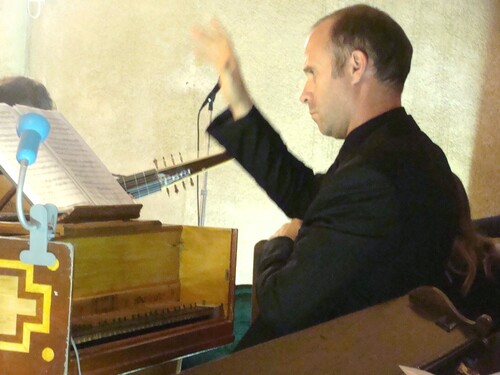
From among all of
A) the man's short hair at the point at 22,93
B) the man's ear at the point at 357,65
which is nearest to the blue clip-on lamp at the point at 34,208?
the man's ear at the point at 357,65

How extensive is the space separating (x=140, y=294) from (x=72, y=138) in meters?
0.44

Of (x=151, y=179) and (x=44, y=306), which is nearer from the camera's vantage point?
(x=44, y=306)

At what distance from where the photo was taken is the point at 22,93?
296cm

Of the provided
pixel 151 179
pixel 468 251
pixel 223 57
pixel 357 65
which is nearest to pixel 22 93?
pixel 151 179

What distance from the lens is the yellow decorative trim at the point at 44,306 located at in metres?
1.18

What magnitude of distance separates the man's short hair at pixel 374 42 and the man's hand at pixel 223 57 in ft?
0.97

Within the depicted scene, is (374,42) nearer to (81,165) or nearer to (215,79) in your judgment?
(81,165)

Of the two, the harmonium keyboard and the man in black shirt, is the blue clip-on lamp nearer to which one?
the harmonium keyboard

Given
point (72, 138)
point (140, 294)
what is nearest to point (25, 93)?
point (72, 138)

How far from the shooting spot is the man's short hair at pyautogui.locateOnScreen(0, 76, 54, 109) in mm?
2916

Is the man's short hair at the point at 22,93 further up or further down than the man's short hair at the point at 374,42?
further down

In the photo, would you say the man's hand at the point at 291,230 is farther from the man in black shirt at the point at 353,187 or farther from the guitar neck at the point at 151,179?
the guitar neck at the point at 151,179

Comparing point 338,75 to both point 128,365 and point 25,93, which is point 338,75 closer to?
point 128,365

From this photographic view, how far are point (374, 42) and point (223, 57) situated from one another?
0.43 meters
